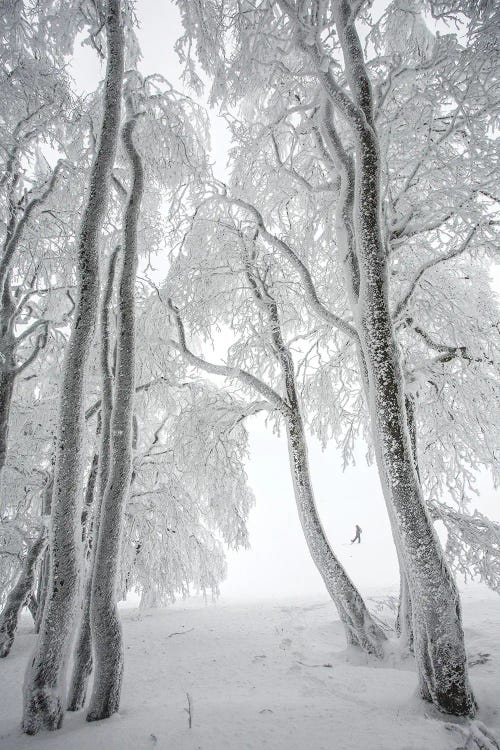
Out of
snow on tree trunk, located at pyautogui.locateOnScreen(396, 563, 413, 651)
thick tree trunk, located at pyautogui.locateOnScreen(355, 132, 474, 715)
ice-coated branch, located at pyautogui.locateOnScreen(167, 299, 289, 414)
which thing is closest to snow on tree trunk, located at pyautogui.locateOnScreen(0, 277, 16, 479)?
ice-coated branch, located at pyautogui.locateOnScreen(167, 299, 289, 414)

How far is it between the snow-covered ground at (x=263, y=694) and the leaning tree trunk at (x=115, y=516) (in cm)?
25

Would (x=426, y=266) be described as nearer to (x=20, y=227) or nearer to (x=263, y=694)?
(x=263, y=694)

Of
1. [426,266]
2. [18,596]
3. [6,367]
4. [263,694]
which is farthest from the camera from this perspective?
[18,596]

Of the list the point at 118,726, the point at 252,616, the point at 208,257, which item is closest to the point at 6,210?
the point at 208,257

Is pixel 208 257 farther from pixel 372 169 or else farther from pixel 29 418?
pixel 29 418

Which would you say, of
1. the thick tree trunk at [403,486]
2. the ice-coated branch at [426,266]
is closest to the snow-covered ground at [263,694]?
the thick tree trunk at [403,486]

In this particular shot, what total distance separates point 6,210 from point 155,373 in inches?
147

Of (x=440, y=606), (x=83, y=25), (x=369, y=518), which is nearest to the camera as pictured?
(x=440, y=606)

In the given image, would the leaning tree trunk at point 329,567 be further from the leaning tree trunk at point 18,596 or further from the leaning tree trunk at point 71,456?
the leaning tree trunk at point 18,596

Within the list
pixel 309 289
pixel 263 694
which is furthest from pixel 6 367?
pixel 263 694

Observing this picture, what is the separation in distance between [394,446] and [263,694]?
2.99m

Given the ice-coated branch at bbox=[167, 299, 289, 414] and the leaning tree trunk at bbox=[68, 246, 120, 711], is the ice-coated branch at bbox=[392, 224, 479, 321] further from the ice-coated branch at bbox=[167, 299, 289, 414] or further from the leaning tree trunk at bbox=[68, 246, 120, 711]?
the leaning tree trunk at bbox=[68, 246, 120, 711]

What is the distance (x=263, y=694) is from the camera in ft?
12.4

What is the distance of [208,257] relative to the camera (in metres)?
5.95
